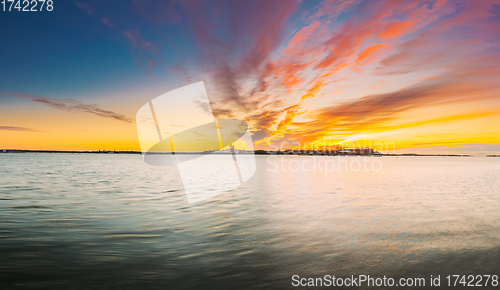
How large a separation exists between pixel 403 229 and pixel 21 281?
1738 cm

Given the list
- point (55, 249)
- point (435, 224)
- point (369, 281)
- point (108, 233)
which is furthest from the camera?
point (435, 224)

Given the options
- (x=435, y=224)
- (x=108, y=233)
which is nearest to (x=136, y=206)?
(x=108, y=233)

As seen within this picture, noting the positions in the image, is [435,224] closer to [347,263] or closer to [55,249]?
[347,263]

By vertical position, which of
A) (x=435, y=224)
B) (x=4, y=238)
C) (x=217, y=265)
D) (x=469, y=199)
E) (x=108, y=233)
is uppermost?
(x=4, y=238)

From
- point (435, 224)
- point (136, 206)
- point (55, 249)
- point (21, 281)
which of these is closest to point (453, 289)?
point (435, 224)

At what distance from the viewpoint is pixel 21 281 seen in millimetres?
7242

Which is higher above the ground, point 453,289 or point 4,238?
point 4,238

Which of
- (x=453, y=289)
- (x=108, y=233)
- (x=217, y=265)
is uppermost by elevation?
(x=108, y=233)

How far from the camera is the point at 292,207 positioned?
20484 millimetres

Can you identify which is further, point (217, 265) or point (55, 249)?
point (55, 249)

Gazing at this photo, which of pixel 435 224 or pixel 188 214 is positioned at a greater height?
pixel 188 214

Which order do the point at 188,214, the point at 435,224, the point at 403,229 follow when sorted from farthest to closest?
the point at 188,214, the point at 435,224, the point at 403,229

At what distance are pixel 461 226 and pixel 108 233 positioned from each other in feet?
68.0

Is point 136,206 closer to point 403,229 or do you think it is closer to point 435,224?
point 403,229
